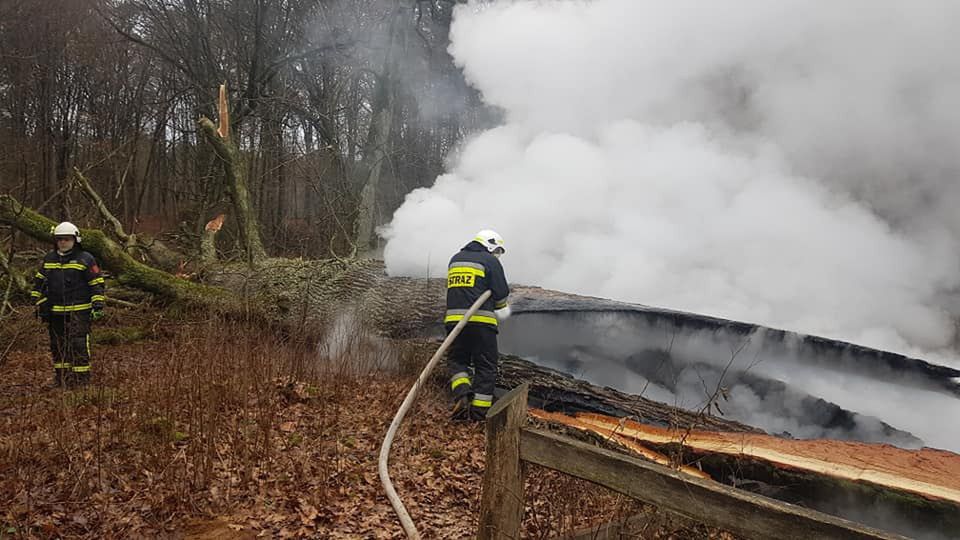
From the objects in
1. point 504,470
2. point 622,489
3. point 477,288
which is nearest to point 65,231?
point 477,288

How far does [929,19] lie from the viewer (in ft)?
21.7

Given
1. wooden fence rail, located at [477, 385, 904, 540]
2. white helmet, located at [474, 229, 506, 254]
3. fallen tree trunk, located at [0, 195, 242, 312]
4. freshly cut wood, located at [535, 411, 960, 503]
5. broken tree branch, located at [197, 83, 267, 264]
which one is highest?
broken tree branch, located at [197, 83, 267, 264]

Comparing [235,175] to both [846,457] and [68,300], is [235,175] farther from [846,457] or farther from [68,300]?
[846,457]

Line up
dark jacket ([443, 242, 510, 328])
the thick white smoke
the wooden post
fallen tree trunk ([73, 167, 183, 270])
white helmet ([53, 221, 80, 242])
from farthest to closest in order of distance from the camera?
fallen tree trunk ([73, 167, 183, 270]) → the thick white smoke → white helmet ([53, 221, 80, 242]) → dark jacket ([443, 242, 510, 328]) → the wooden post

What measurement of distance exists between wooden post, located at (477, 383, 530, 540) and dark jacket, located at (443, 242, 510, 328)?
2714mm

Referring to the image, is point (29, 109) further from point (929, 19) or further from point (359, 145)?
point (929, 19)

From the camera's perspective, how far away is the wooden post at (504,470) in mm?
2166

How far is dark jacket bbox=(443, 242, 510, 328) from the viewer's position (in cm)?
493

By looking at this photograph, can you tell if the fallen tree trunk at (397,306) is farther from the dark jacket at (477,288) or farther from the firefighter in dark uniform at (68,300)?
the firefighter in dark uniform at (68,300)

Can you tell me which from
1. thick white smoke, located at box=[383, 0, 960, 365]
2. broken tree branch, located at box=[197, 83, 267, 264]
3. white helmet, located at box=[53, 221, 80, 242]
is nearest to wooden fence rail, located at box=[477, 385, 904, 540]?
thick white smoke, located at box=[383, 0, 960, 365]

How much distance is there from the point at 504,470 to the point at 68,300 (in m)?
5.84

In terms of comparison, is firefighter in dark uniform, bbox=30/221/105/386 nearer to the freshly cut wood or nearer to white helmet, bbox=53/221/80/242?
white helmet, bbox=53/221/80/242

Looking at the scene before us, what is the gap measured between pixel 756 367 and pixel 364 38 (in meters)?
13.4

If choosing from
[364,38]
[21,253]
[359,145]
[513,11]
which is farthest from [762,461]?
[359,145]
